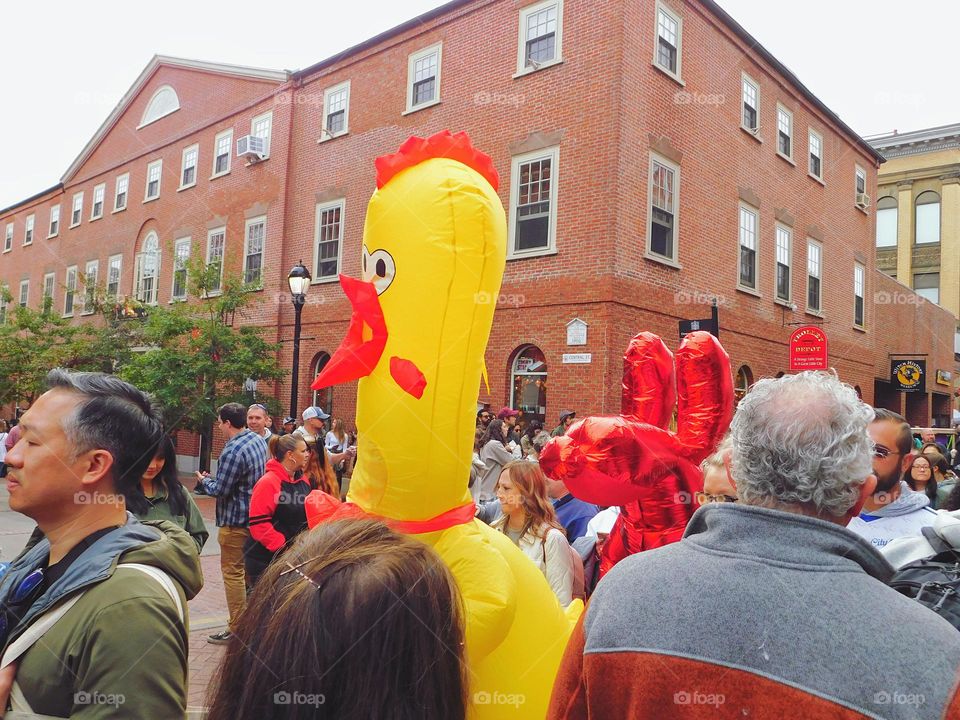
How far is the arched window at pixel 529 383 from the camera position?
13156mm

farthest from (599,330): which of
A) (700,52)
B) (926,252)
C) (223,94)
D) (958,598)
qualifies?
(926,252)

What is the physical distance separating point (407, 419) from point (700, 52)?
14.4 meters

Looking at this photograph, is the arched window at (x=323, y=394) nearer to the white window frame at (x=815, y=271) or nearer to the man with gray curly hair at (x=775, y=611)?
the white window frame at (x=815, y=271)

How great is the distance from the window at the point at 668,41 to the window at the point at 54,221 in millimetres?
25021

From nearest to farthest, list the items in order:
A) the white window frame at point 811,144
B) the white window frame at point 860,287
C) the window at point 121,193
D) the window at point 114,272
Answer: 1. the white window frame at point 811,144
2. the white window frame at point 860,287
3. the window at point 114,272
4. the window at point 121,193

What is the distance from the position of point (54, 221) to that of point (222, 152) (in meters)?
13.1

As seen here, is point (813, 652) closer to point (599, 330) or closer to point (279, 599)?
point (279, 599)

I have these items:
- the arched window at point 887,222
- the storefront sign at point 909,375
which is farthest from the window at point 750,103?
the arched window at point 887,222

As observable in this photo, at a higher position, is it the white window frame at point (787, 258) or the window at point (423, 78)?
the window at point (423, 78)

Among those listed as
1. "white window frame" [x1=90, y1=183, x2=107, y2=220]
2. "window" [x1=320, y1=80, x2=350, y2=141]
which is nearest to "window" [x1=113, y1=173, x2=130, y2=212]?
"white window frame" [x1=90, y1=183, x2=107, y2=220]

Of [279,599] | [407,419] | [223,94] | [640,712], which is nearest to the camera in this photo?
[279,599]

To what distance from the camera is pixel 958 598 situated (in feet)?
6.47

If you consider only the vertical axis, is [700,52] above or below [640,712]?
above

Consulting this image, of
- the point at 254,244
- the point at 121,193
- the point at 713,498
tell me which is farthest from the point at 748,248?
the point at 121,193
